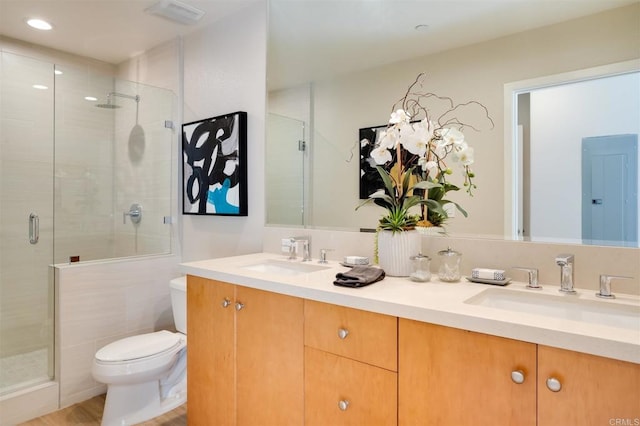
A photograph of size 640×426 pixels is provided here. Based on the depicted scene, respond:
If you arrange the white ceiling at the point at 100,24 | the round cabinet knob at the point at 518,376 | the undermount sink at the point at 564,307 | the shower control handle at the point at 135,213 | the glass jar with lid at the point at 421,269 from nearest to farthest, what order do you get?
the round cabinet knob at the point at 518,376 → the undermount sink at the point at 564,307 → the glass jar with lid at the point at 421,269 → the white ceiling at the point at 100,24 → the shower control handle at the point at 135,213

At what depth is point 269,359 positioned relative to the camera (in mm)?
1454

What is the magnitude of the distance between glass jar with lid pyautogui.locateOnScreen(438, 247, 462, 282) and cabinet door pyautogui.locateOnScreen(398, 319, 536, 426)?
40 cm

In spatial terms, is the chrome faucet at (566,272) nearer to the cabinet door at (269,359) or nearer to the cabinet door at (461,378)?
the cabinet door at (461,378)

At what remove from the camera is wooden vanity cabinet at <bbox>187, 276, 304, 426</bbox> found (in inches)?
54.4

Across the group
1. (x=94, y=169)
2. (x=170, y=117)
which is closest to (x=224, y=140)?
(x=170, y=117)

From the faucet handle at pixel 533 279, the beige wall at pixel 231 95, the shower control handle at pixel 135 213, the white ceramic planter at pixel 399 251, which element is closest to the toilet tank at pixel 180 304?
the beige wall at pixel 231 95

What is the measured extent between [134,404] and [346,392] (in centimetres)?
148

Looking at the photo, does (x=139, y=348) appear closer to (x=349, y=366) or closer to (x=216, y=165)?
(x=216, y=165)

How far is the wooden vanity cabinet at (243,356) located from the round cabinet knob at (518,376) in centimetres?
68

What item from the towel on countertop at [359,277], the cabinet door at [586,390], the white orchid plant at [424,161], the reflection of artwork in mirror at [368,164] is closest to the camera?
the cabinet door at [586,390]

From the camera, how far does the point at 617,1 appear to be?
1283mm

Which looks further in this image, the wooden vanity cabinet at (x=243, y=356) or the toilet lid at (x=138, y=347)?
→ the toilet lid at (x=138, y=347)

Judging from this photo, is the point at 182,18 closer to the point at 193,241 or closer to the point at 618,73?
the point at 193,241

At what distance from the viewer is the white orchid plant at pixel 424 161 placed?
153 centimetres
